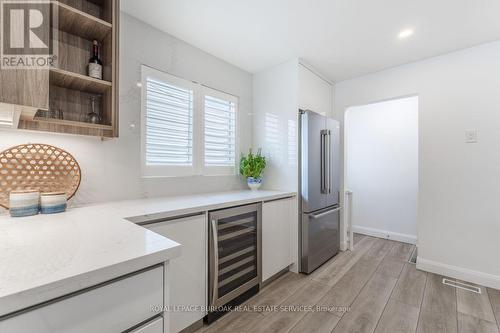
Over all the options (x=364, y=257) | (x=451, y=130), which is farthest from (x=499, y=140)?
(x=364, y=257)

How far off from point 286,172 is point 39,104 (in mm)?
2201

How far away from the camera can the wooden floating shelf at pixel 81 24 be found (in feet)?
4.35

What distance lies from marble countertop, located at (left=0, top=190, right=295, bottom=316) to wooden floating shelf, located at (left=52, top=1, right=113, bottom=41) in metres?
1.21

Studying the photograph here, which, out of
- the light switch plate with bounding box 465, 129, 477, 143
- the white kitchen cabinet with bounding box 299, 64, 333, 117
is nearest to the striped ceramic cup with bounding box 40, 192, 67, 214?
the white kitchen cabinet with bounding box 299, 64, 333, 117

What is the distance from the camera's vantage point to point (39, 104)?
3.36 feet

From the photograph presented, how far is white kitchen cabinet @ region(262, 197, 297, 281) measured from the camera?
86.4 inches

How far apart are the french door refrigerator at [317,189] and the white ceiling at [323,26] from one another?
755 millimetres

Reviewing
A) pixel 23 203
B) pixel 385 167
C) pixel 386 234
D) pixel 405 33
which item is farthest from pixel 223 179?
pixel 386 234

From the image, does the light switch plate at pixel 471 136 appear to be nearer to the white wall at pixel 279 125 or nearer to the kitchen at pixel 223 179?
the kitchen at pixel 223 179

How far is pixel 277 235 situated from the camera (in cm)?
234

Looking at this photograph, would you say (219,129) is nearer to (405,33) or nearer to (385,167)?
(405,33)

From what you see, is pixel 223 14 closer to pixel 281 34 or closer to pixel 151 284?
pixel 281 34

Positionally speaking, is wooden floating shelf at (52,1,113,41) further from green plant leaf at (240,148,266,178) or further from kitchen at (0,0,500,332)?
green plant leaf at (240,148,266,178)

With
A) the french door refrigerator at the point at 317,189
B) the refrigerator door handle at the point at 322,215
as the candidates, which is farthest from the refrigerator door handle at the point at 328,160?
the refrigerator door handle at the point at 322,215
